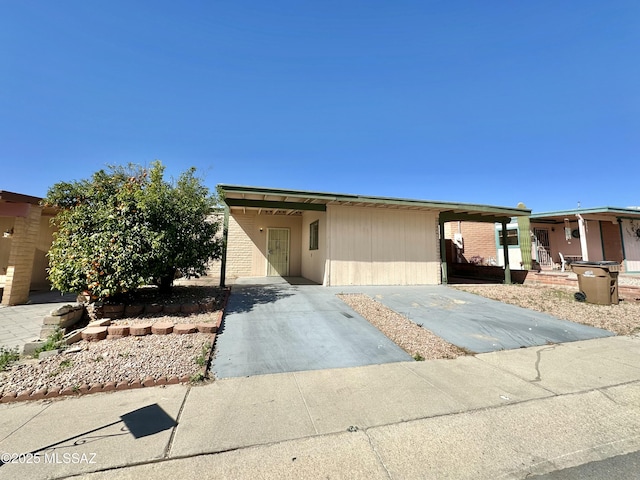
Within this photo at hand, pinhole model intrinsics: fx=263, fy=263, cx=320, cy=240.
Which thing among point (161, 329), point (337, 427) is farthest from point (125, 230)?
point (337, 427)

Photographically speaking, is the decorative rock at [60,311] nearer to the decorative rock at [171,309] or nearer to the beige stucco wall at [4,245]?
the decorative rock at [171,309]

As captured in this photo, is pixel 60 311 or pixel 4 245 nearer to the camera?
pixel 60 311

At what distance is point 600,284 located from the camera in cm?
725

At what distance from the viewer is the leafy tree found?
467 centimetres

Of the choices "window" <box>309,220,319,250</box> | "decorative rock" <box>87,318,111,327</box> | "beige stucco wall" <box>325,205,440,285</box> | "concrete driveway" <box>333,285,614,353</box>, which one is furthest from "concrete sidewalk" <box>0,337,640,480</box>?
"window" <box>309,220,319,250</box>

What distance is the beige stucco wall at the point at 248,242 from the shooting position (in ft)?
39.0

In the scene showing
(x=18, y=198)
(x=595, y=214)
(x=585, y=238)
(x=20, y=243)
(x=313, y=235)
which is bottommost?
(x=20, y=243)

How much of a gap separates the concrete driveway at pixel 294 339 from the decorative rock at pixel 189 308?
0.62 metres

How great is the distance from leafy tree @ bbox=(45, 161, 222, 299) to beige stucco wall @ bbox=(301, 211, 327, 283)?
4.13 m

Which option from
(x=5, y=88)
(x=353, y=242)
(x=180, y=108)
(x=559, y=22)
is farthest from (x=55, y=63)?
(x=559, y=22)

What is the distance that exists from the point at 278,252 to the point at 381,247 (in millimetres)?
5074

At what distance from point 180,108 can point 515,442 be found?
10.8 m

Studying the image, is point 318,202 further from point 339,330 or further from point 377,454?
point 377,454

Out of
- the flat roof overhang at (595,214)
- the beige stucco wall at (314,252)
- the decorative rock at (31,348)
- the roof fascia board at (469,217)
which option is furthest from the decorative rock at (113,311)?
the flat roof overhang at (595,214)
